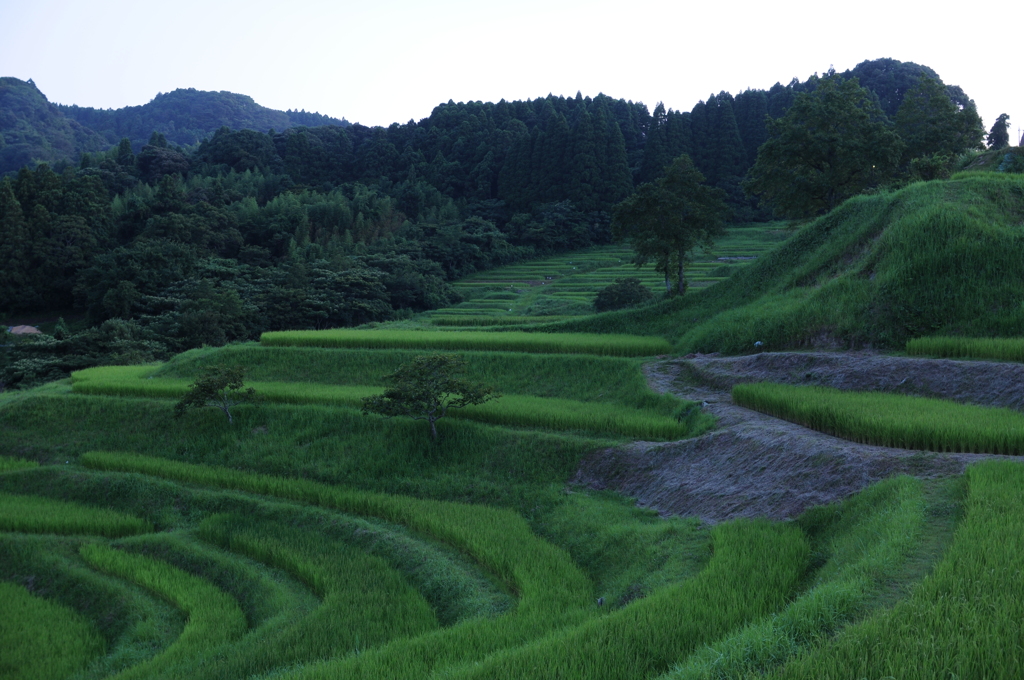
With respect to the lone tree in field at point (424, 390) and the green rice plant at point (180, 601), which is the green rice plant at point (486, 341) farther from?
the green rice plant at point (180, 601)

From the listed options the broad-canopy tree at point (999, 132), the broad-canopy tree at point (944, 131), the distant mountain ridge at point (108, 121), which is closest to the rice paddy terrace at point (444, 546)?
the broad-canopy tree at point (944, 131)

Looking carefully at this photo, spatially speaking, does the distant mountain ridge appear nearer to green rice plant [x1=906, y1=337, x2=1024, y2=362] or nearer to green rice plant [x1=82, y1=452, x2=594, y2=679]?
green rice plant [x1=82, y1=452, x2=594, y2=679]

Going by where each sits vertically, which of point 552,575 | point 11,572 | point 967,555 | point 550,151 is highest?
point 550,151

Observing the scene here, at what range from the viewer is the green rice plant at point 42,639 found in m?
9.20

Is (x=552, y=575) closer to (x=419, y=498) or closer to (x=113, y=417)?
(x=419, y=498)

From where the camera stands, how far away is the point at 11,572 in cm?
1239

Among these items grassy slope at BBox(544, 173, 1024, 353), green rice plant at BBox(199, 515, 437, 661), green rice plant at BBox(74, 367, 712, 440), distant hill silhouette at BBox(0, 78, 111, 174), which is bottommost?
green rice plant at BBox(199, 515, 437, 661)

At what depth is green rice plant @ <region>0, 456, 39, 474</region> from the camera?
56.2 feet

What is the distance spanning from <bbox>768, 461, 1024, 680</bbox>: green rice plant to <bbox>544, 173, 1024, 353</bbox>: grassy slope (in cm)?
1078

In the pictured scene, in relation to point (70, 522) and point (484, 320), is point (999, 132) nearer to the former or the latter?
point (484, 320)

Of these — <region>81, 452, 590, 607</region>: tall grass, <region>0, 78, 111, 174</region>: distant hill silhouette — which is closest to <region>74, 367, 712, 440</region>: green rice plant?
<region>81, 452, 590, 607</region>: tall grass

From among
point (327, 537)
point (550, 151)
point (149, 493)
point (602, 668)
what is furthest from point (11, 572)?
point (550, 151)

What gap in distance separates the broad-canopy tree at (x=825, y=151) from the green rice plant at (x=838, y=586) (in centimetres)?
2214

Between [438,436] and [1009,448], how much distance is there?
1062 cm
